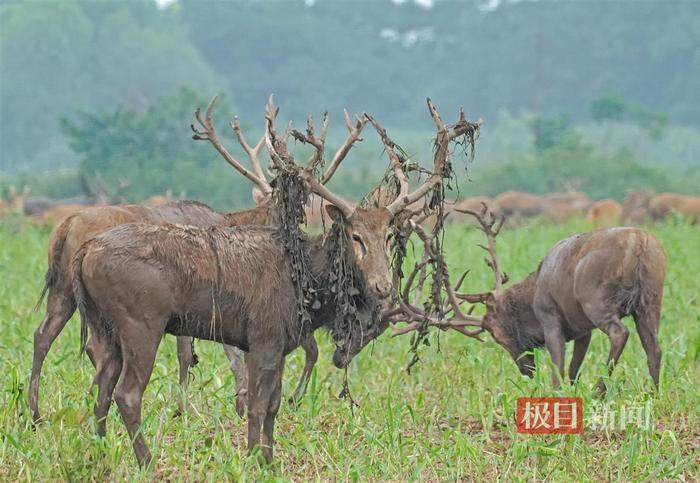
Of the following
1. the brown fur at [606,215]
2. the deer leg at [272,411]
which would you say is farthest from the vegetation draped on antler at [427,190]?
the brown fur at [606,215]

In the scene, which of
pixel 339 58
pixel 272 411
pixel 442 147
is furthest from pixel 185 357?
pixel 339 58

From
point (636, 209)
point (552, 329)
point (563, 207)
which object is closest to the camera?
point (552, 329)

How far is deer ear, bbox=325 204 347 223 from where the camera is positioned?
728 cm

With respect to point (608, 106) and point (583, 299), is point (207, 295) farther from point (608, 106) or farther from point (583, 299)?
point (608, 106)

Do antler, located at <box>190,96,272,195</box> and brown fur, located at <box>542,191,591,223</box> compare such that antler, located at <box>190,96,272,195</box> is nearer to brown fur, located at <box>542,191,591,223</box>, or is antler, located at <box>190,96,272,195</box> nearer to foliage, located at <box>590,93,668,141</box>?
brown fur, located at <box>542,191,591,223</box>

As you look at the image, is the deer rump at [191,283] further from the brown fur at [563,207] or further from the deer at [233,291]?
the brown fur at [563,207]

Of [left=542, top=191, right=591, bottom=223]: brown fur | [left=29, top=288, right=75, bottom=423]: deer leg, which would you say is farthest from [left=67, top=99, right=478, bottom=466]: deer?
[left=542, top=191, right=591, bottom=223]: brown fur

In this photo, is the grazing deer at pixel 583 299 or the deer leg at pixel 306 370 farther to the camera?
the grazing deer at pixel 583 299

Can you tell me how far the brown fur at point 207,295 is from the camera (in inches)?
266

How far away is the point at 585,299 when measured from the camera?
9250mm

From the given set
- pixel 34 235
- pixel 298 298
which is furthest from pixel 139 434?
pixel 34 235

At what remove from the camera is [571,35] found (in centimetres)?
9338

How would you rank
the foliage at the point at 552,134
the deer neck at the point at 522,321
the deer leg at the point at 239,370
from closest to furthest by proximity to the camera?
the deer leg at the point at 239,370, the deer neck at the point at 522,321, the foliage at the point at 552,134

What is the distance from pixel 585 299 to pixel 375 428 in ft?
7.07
